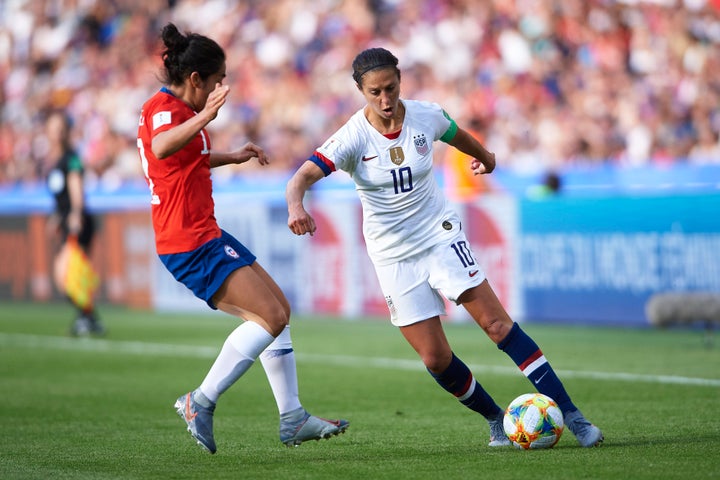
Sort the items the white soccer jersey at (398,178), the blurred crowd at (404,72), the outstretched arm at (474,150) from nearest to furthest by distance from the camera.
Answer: the white soccer jersey at (398,178), the outstretched arm at (474,150), the blurred crowd at (404,72)

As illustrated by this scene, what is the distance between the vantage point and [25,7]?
31031mm

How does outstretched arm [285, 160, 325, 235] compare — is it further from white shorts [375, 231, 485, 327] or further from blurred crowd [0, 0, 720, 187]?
blurred crowd [0, 0, 720, 187]

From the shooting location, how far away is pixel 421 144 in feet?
22.9

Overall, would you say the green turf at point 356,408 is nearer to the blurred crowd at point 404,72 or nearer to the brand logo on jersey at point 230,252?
the brand logo on jersey at point 230,252

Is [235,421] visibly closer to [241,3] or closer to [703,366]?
[703,366]

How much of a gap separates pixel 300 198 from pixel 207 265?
0.61 meters

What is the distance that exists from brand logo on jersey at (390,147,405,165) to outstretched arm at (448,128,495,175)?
45 centimetres

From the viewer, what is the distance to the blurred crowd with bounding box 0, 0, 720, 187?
17.9 meters

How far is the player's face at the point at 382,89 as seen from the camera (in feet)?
22.0

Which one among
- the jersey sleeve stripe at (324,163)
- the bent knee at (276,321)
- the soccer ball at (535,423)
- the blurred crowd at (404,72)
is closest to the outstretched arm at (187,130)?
the jersey sleeve stripe at (324,163)

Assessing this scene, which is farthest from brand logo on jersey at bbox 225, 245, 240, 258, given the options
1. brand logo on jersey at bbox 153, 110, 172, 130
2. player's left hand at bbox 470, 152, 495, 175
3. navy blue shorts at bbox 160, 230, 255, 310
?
player's left hand at bbox 470, 152, 495, 175

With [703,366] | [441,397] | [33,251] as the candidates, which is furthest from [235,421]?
[33,251]

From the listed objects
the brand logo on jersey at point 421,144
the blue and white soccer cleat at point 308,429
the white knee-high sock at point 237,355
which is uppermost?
the brand logo on jersey at point 421,144

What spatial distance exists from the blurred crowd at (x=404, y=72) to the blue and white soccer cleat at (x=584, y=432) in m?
9.70
